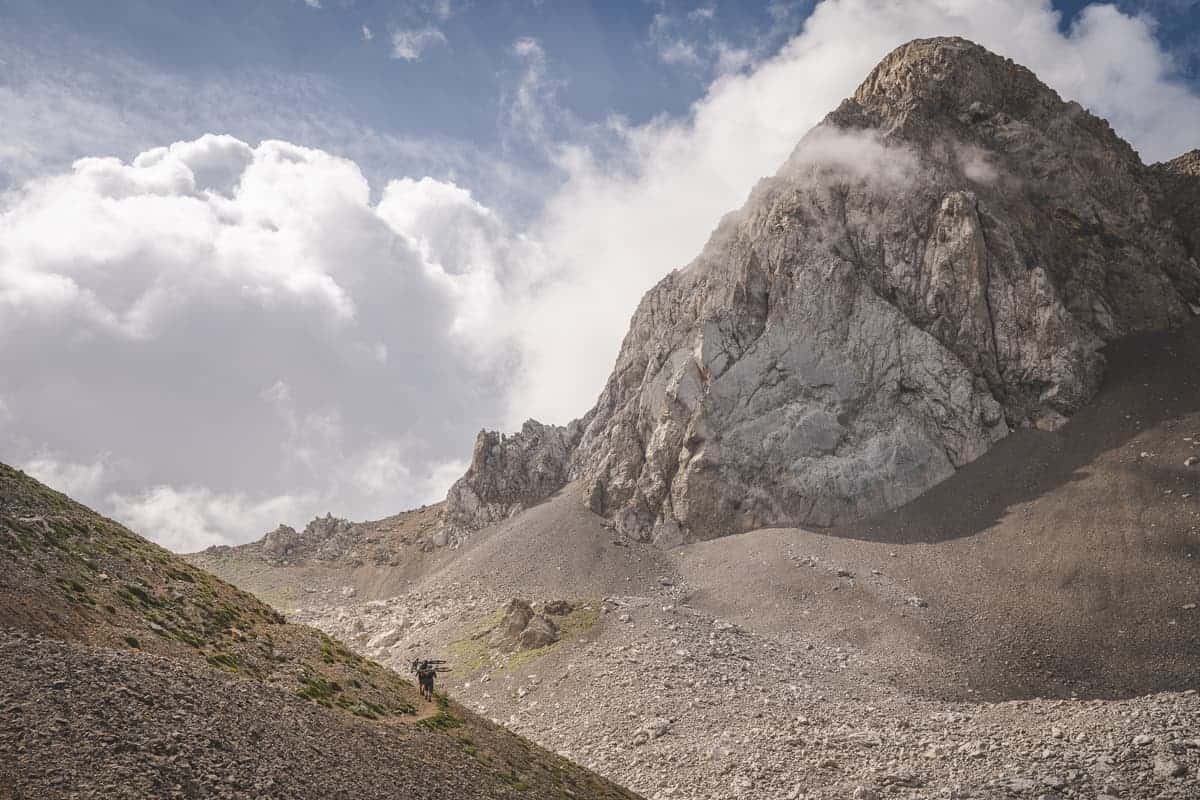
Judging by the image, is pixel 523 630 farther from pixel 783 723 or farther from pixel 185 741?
pixel 185 741

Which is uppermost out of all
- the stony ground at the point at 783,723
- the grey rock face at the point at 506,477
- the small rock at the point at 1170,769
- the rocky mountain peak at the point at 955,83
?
the rocky mountain peak at the point at 955,83

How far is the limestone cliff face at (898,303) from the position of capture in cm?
8981

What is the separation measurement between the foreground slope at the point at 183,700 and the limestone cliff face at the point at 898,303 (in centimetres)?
6202

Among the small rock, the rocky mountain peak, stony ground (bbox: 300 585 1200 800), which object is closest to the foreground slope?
stony ground (bbox: 300 585 1200 800)

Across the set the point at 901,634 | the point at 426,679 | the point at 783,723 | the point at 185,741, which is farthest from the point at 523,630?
the point at 185,741

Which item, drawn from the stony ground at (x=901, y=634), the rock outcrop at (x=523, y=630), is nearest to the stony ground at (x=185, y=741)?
the stony ground at (x=901, y=634)

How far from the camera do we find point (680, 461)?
96.8 m

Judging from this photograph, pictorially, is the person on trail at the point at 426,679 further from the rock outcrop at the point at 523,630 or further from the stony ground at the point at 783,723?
the rock outcrop at the point at 523,630

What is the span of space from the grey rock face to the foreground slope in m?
77.0

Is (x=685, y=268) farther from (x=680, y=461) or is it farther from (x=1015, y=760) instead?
(x=1015, y=760)

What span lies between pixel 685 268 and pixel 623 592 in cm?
5640

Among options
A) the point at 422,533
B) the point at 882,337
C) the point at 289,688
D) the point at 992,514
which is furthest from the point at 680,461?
the point at 289,688

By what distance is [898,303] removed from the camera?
325ft

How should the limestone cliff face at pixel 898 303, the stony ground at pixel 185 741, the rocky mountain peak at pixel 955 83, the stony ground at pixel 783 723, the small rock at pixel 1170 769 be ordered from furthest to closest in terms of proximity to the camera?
the rocky mountain peak at pixel 955 83, the limestone cliff face at pixel 898 303, the stony ground at pixel 783 723, the small rock at pixel 1170 769, the stony ground at pixel 185 741
